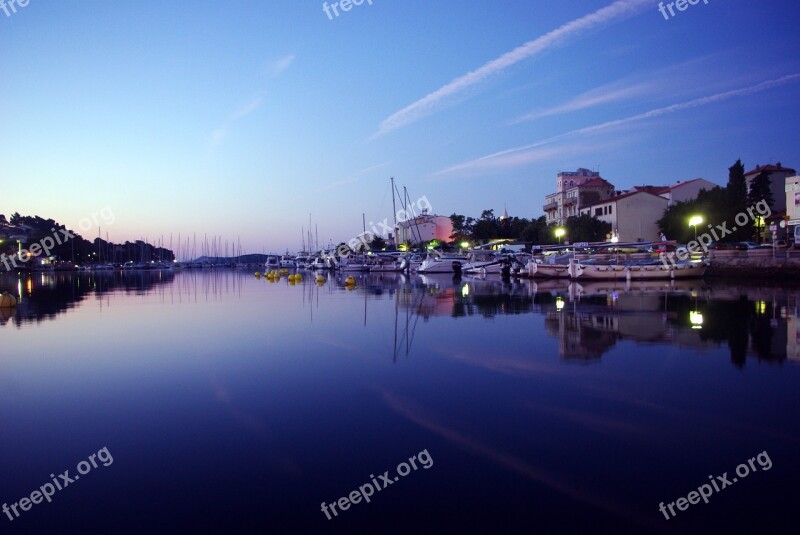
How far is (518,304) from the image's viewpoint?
24.8 meters

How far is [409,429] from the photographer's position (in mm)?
7547

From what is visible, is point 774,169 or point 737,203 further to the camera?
point 774,169

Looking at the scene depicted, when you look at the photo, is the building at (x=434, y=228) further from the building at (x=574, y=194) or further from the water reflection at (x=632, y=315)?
the water reflection at (x=632, y=315)

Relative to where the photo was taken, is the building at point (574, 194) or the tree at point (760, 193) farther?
the building at point (574, 194)

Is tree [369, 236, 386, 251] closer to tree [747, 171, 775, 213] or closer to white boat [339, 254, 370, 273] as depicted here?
white boat [339, 254, 370, 273]

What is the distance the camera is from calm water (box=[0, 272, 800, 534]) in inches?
209

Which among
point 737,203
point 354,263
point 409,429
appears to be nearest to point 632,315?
point 409,429

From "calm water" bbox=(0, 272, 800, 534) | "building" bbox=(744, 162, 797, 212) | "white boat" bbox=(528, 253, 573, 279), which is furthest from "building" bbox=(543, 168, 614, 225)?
"calm water" bbox=(0, 272, 800, 534)

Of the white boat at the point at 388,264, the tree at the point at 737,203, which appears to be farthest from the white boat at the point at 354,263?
the tree at the point at 737,203

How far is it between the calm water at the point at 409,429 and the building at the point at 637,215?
5395cm

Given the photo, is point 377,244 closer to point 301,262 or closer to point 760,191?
point 301,262

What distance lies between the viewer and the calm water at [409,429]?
5.30 metres

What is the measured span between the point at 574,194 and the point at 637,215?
49.0 ft

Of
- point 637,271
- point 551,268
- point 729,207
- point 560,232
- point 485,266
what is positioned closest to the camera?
point 637,271
